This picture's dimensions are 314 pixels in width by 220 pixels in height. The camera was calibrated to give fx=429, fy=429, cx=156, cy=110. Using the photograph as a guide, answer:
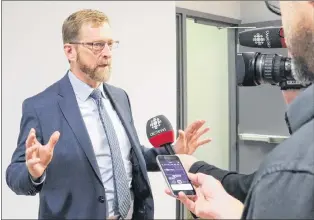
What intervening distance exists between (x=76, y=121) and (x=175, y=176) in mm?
662

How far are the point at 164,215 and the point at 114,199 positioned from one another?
1.43 m

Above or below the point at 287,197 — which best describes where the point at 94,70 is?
above

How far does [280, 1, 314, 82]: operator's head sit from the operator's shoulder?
128 millimetres

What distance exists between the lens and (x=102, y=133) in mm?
1645

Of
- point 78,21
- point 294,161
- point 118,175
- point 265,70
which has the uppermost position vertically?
point 78,21

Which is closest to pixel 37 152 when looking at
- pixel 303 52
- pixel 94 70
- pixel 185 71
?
pixel 94 70

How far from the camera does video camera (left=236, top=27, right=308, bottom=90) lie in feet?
3.42

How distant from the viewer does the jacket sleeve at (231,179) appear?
1.21m

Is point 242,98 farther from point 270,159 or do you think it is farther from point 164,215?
point 270,159

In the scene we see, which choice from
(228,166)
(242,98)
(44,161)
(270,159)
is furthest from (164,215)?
(270,159)

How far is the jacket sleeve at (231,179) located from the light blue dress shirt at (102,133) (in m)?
0.49

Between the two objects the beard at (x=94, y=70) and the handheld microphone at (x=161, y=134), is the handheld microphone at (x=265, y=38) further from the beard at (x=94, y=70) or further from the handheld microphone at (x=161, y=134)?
the beard at (x=94, y=70)

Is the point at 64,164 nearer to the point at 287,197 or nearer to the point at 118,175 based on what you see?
the point at 118,175

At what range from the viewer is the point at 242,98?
3.94 metres
